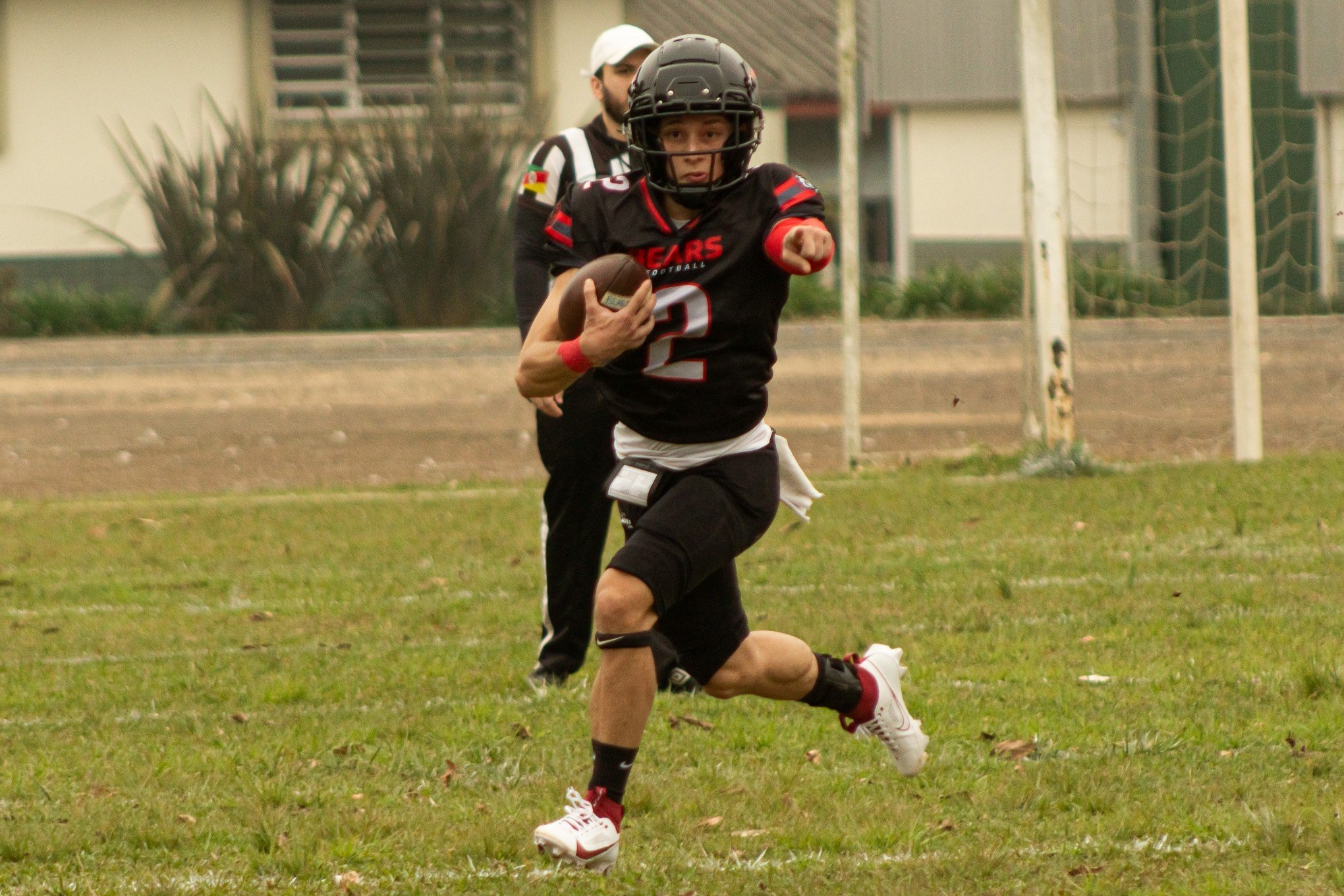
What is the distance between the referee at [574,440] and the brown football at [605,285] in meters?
1.77

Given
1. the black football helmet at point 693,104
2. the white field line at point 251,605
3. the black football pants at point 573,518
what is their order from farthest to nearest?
the white field line at point 251,605 < the black football pants at point 573,518 < the black football helmet at point 693,104

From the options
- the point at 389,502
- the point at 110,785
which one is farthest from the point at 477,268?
the point at 110,785

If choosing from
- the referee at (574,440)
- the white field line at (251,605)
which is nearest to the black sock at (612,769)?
the referee at (574,440)

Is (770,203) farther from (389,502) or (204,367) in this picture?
(204,367)

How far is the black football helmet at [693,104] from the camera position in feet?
14.3

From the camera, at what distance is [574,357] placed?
4.22 metres

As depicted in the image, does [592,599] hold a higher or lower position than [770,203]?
lower

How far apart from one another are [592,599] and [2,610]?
10.2 ft

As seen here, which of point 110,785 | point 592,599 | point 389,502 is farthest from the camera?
point 389,502

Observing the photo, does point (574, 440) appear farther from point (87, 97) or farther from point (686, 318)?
point (87, 97)

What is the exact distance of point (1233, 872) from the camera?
3965mm

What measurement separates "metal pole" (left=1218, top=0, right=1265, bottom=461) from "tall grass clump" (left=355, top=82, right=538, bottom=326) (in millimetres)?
11834

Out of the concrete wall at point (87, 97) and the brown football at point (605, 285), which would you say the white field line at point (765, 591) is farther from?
the concrete wall at point (87, 97)

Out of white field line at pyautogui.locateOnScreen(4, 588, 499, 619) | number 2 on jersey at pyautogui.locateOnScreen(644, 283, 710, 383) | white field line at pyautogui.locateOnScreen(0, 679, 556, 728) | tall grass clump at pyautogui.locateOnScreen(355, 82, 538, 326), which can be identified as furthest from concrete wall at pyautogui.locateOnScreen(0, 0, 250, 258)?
number 2 on jersey at pyautogui.locateOnScreen(644, 283, 710, 383)
